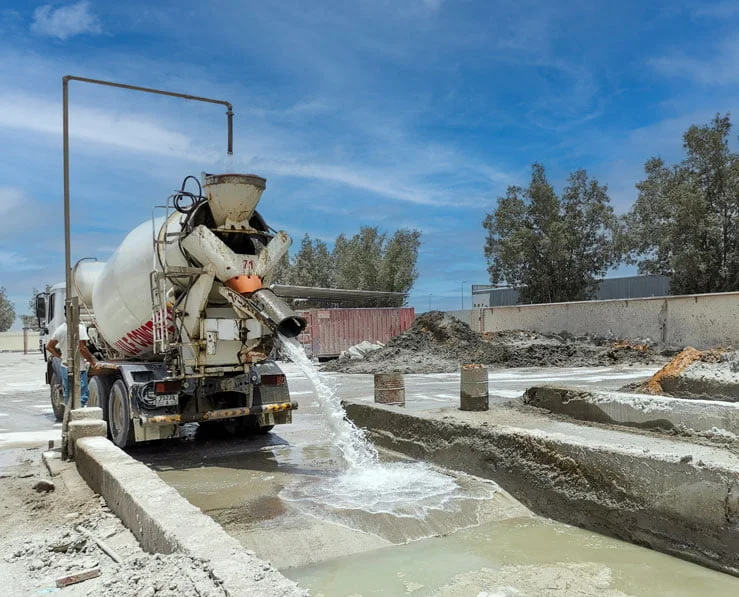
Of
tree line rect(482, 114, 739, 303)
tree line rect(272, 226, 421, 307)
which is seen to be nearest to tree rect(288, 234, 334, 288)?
tree line rect(272, 226, 421, 307)

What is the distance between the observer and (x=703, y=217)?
3136 cm

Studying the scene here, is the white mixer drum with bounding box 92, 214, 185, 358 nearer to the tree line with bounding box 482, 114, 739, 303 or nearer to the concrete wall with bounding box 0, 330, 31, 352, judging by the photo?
the tree line with bounding box 482, 114, 739, 303

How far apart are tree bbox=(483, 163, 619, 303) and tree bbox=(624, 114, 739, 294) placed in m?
6.17

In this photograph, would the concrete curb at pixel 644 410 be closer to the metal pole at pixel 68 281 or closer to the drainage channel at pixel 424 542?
the drainage channel at pixel 424 542

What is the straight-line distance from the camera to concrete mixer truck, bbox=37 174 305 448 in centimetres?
816

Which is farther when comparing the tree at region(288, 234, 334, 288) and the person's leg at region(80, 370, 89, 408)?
the tree at region(288, 234, 334, 288)

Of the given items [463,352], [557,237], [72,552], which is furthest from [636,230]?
[72,552]

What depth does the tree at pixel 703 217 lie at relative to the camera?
31.0 metres

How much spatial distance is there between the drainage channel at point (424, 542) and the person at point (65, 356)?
3.17 meters

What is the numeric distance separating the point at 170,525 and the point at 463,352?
2211cm

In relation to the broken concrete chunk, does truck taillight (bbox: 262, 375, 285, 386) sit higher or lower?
higher

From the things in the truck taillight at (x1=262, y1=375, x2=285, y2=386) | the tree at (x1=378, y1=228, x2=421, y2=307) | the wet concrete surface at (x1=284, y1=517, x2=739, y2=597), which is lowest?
the wet concrete surface at (x1=284, y1=517, x2=739, y2=597)

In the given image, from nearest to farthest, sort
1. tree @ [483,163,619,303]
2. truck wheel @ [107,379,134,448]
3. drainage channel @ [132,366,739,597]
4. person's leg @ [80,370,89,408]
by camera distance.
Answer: drainage channel @ [132,366,739,597], truck wheel @ [107,379,134,448], person's leg @ [80,370,89,408], tree @ [483,163,619,303]

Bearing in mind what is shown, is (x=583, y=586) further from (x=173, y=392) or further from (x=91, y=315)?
(x=91, y=315)
